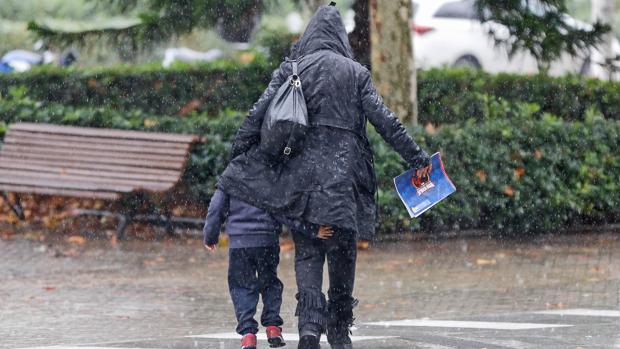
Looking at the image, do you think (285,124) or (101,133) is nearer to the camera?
(285,124)

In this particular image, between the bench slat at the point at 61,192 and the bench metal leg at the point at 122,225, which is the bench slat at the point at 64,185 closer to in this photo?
the bench slat at the point at 61,192

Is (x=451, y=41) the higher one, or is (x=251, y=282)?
(x=451, y=41)

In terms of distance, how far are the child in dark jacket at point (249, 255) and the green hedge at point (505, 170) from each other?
5.30 metres

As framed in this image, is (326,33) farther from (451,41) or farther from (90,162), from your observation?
(451,41)

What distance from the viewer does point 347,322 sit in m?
7.19

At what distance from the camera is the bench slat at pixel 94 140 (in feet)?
Answer: 43.8

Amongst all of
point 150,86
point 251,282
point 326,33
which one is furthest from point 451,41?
point 251,282

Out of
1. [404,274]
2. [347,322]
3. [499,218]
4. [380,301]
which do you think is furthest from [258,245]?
[499,218]

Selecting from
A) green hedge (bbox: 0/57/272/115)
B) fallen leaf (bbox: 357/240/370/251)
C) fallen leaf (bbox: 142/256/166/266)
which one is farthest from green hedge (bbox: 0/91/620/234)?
green hedge (bbox: 0/57/272/115)

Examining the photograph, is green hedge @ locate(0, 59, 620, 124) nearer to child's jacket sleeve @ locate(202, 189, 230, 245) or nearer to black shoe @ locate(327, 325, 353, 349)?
black shoe @ locate(327, 325, 353, 349)

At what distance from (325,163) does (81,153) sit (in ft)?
24.1

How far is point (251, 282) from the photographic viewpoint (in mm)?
7203

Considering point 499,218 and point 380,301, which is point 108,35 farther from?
point 380,301

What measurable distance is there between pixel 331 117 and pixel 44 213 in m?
8.47
